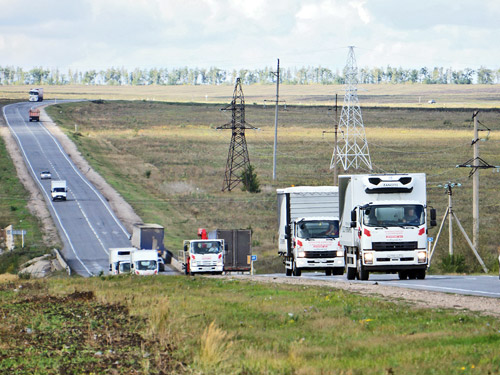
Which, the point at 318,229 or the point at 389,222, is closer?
the point at 389,222

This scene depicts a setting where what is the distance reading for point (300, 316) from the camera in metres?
19.2

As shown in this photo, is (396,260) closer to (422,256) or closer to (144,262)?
(422,256)

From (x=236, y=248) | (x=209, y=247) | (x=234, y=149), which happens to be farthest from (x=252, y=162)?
(x=209, y=247)

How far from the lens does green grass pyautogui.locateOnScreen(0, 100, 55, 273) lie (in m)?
65.6

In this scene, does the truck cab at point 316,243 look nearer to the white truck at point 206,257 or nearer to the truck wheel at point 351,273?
the truck wheel at point 351,273

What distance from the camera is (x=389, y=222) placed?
30.0m

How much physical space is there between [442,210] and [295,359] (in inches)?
2937

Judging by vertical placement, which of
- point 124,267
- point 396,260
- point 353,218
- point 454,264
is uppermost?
point 353,218

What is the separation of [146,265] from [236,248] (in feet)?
23.4

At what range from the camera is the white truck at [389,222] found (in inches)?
1178

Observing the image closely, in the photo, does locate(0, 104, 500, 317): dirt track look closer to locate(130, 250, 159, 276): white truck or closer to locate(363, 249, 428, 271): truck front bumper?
locate(363, 249, 428, 271): truck front bumper

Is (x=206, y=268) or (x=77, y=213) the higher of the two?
(x=77, y=213)

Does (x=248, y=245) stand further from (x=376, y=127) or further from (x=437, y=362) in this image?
(x=376, y=127)

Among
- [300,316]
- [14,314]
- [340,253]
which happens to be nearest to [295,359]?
[300,316]
